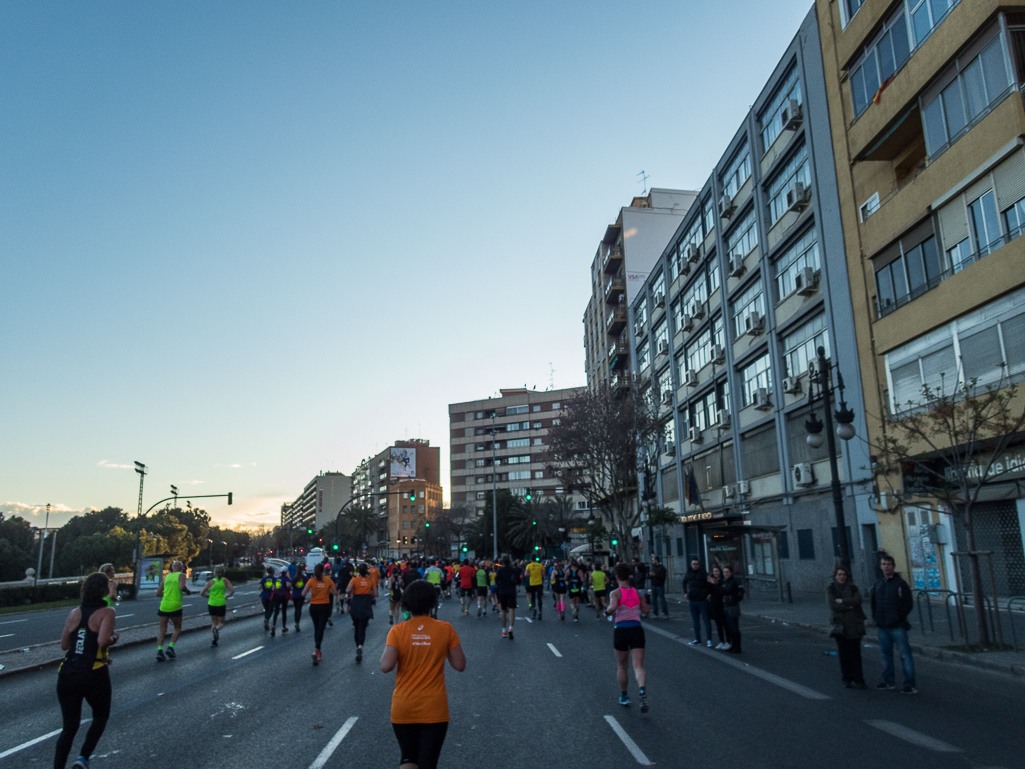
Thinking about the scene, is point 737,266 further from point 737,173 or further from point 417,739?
point 417,739

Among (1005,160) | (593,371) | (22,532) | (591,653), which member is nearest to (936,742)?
(591,653)

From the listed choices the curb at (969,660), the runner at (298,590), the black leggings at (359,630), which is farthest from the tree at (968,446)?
the runner at (298,590)

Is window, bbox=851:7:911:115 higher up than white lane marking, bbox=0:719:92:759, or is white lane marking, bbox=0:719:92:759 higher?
window, bbox=851:7:911:115

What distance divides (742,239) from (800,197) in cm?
747

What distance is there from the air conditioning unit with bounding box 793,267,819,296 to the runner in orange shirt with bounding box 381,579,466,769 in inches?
1007

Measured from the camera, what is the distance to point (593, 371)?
7038cm

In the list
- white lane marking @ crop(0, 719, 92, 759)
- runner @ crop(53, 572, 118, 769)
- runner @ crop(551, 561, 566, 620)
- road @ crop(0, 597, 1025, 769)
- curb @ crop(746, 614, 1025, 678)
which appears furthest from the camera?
runner @ crop(551, 561, 566, 620)

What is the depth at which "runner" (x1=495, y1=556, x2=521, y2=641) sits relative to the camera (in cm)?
1689

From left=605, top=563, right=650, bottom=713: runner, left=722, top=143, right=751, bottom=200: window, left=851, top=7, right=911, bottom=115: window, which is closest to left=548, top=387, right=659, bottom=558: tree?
left=722, top=143, right=751, bottom=200: window

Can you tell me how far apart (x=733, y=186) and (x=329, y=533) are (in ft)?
380

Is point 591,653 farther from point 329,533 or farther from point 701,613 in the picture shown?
point 329,533

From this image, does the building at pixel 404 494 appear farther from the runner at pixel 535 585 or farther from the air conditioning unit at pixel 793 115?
the air conditioning unit at pixel 793 115

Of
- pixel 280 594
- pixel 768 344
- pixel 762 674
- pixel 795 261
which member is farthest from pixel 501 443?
pixel 762 674

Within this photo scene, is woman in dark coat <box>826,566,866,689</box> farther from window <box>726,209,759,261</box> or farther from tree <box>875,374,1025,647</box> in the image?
window <box>726,209,759,261</box>
